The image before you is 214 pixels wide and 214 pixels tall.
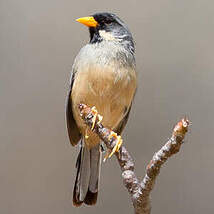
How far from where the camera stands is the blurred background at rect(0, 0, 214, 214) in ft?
7.79

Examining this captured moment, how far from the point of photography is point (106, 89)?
6.34ft

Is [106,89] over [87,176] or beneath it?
over

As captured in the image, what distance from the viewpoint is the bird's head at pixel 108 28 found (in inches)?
83.4

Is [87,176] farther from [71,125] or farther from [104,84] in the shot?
[104,84]

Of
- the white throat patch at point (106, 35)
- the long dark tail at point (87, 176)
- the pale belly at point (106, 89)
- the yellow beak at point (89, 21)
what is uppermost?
the yellow beak at point (89, 21)

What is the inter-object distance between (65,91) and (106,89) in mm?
602

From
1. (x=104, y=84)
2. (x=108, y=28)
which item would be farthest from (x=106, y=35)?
(x=104, y=84)

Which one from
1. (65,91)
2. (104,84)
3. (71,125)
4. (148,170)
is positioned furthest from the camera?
(65,91)

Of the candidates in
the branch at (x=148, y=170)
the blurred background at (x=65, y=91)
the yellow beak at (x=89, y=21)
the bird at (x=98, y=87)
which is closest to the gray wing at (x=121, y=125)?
the bird at (x=98, y=87)

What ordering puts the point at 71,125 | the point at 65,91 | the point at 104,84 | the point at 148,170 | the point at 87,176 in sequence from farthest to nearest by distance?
the point at 65,91 → the point at 71,125 → the point at 87,176 → the point at 104,84 → the point at 148,170

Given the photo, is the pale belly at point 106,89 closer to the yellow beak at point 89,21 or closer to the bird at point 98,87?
the bird at point 98,87

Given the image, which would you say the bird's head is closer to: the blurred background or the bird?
the bird

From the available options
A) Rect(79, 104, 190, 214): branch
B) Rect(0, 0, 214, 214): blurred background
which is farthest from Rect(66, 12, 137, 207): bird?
Rect(79, 104, 190, 214): branch

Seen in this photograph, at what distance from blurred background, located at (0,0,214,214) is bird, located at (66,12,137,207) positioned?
275 millimetres
